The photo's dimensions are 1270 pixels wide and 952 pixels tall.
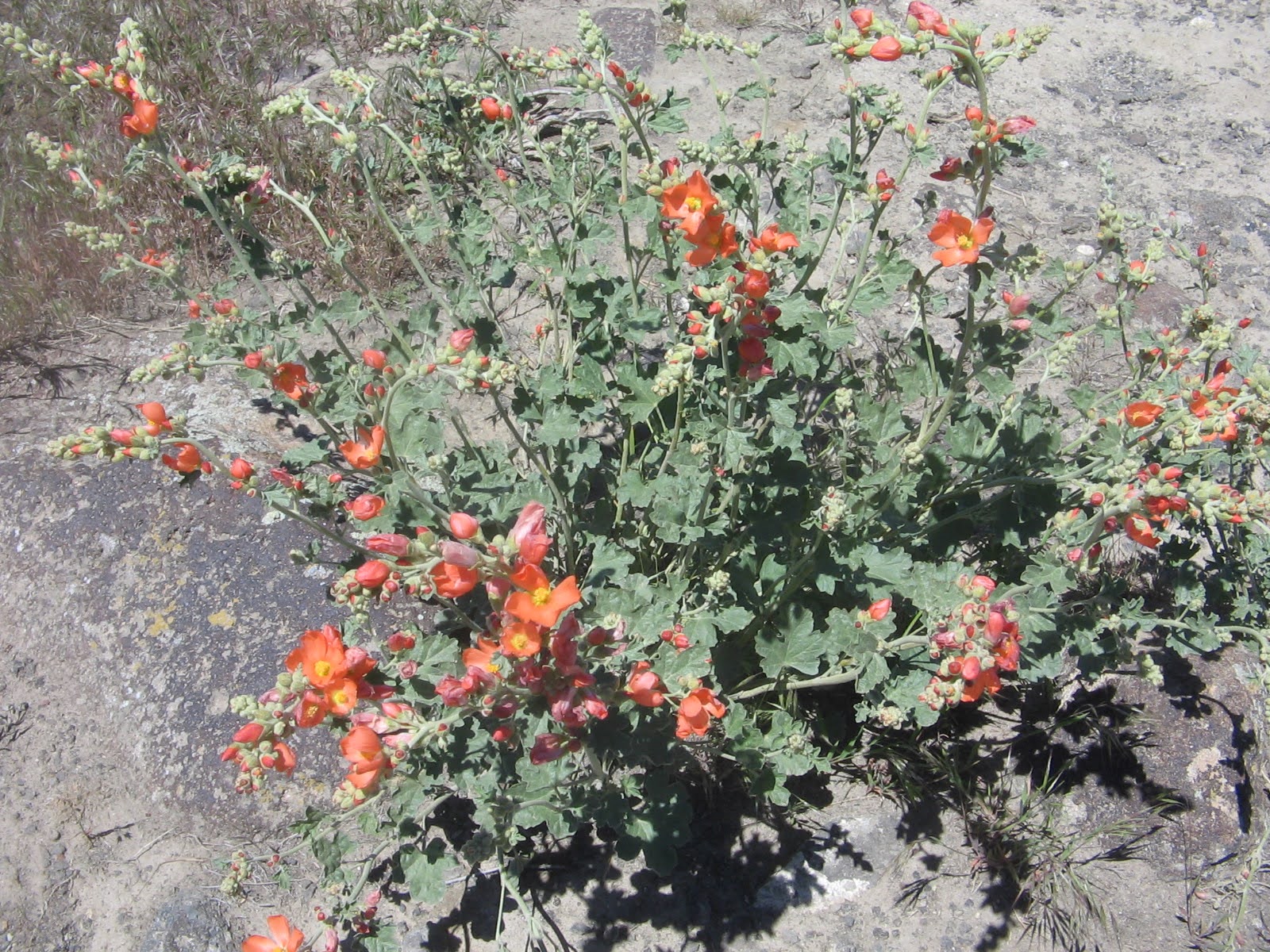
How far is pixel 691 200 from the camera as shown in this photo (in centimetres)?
230

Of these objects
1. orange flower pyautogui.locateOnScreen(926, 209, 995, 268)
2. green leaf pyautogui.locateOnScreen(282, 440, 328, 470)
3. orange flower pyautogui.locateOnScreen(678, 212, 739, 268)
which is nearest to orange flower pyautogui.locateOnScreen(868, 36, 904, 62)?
orange flower pyautogui.locateOnScreen(926, 209, 995, 268)

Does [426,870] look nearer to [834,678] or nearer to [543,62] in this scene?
[834,678]

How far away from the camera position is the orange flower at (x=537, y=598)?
190 centimetres

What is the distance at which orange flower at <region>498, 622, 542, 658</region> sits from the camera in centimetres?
191

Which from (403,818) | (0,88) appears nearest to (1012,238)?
(403,818)

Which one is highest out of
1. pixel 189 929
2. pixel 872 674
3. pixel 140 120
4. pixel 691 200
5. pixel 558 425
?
pixel 140 120

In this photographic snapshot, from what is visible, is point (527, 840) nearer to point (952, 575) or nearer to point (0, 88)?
point (952, 575)

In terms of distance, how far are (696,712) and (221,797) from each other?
5.82 ft

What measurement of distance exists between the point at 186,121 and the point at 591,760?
445 centimetres

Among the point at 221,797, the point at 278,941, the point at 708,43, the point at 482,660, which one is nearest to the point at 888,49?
the point at 708,43

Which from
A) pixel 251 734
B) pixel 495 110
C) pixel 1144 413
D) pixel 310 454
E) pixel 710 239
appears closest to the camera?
pixel 251 734

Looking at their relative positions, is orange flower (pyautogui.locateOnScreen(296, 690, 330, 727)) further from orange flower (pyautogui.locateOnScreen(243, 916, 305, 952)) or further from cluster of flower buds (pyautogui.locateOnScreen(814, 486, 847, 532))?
cluster of flower buds (pyautogui.locateOnScreen(814, 486, 847, 532))

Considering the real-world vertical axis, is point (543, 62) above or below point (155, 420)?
above

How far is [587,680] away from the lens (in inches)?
79.0
